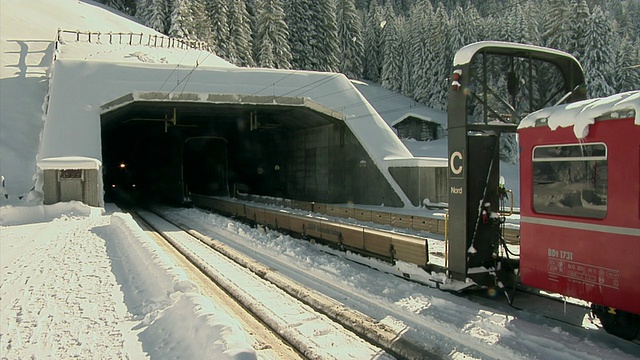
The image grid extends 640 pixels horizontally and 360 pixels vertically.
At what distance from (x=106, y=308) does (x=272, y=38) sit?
67604 mm

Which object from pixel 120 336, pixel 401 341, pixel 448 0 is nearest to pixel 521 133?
pixel 401 341

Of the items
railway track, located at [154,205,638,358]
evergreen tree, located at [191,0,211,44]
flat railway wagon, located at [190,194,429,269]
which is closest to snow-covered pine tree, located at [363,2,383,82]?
evergreen tree, located at [191,0,211,44]

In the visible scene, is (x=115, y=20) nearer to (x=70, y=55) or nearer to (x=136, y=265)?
(x=70, y=55)

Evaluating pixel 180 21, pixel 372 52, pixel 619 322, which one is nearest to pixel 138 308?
pixel 619 322

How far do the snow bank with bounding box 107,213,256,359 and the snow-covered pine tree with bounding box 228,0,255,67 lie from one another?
63044mm

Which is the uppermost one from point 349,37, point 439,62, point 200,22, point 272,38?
point 349,37

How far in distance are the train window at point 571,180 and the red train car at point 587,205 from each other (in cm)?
1

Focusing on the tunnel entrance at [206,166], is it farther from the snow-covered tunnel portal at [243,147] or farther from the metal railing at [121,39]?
the metal railing at [121,39]

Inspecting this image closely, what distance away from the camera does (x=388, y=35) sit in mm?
87500

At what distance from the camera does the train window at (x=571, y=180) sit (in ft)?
20.4

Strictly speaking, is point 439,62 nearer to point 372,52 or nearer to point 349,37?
point 349,37

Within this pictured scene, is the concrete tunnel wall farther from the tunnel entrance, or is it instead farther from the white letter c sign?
the white letter c sign

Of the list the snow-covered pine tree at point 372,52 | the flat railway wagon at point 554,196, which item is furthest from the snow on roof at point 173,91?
the snow-covered pine tree at point 372,52

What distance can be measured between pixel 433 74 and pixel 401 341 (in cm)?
7510
